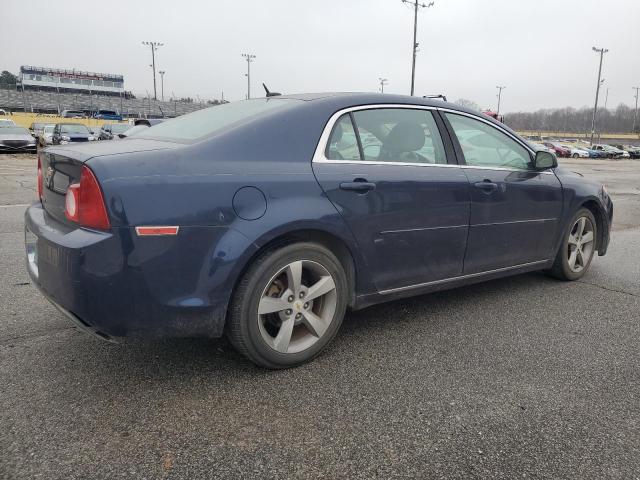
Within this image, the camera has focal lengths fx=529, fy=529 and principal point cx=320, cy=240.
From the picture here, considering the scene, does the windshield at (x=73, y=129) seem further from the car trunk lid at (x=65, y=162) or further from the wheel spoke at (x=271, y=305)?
the wheel spoke at (x=271, y=305)

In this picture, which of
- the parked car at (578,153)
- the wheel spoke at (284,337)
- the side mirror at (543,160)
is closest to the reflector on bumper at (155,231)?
the wheel spoke at (284,337)

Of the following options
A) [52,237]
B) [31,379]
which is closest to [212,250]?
[52,237]

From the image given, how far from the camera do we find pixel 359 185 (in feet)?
9.84

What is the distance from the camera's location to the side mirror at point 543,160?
412 centimetres

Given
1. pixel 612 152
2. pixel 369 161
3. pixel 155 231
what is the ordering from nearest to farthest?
pixel 155 231 < pixel 369 161 < pixel 612 152

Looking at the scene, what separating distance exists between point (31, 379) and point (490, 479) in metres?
2.25

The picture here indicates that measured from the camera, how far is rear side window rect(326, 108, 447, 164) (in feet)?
10.1

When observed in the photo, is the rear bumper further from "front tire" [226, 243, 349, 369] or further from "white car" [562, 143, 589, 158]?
"white car" [562, 143, 589, 158]

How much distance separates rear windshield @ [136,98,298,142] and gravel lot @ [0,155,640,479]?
126 cm

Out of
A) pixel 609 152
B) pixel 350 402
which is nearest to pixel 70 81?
pixel 609 152

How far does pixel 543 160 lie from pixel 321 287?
7.49 feet

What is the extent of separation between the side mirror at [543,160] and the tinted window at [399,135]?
3.40ft

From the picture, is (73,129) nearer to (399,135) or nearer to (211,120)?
(211,120)

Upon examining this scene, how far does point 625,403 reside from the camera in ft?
8.63
